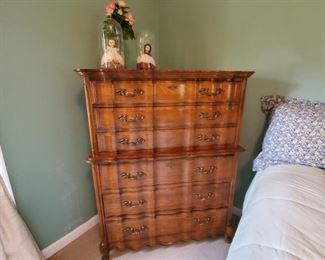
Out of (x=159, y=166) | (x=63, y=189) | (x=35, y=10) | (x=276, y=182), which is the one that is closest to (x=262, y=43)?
(x=276, y=182)

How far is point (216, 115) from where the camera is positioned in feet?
4.30

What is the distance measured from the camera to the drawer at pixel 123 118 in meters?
1.17

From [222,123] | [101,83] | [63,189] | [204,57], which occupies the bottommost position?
[63,189]

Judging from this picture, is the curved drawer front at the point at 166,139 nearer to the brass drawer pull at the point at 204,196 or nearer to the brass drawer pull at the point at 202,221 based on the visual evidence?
the brass drawer pull at the point at 204,196

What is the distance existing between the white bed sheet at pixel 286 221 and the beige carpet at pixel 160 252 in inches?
31.4

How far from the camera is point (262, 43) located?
4.98ft

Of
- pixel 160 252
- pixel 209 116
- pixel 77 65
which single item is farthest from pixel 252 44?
pixel 160 252

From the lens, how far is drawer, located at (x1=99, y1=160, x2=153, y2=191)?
1.27 meters

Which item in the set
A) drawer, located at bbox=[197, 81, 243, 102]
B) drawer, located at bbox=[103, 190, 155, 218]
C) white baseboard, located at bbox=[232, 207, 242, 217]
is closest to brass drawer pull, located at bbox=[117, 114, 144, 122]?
drawer, located at bbox=[197, 81, 243, 102]

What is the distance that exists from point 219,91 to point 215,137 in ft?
1.00

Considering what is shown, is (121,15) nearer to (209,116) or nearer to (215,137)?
(209,116)

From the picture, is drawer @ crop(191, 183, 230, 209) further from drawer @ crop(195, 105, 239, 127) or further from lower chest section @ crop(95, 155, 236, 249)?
drawer @ crop(195, 105, 239, 127)

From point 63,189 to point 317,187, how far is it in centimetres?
163

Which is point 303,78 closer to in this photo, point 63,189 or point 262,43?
point 262,43
